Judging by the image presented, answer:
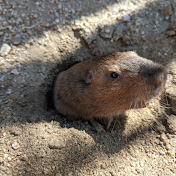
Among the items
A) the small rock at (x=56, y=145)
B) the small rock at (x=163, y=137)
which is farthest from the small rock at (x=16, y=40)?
the small rock at (x=163, y=137)

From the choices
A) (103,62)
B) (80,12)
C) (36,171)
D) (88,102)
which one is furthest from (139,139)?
(80,12)

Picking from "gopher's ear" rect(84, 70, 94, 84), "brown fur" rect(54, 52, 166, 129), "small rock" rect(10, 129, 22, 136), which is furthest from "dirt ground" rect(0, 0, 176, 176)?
"gopher's ear" rect(84, 70, 94, 84)

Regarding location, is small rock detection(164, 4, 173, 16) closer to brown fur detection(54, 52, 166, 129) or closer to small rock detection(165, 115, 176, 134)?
brown fur detection(54, 52, 166, 129)

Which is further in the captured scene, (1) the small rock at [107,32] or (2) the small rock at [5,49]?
(1) the small rock at [107,32]

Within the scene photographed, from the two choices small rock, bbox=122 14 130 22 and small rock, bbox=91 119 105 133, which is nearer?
small rock, bbox=91 119 105 133

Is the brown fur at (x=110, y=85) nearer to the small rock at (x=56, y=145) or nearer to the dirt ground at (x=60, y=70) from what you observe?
the dirt ground at (x=60, y=70)

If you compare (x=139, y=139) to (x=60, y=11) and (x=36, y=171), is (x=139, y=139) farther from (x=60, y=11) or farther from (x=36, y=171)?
(x=60, y=11)
